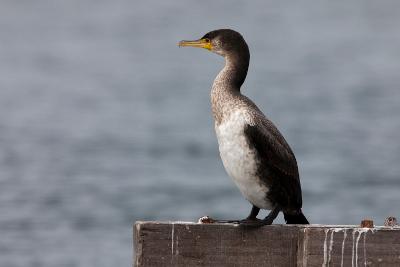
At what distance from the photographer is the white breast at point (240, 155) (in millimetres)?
7121

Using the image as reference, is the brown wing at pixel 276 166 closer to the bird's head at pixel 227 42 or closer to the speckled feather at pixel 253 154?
the speckled feather at pixel 253 154

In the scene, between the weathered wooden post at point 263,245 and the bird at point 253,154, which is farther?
the bird at point 253,154

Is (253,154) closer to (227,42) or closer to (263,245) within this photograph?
(227,42)

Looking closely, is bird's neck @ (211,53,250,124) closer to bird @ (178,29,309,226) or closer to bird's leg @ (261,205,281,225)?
bird @ (178,29,309,226)

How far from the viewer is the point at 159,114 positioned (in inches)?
1261

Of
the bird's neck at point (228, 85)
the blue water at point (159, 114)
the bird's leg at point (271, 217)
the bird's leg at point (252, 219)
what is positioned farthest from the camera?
the blue water at point (159, 114)

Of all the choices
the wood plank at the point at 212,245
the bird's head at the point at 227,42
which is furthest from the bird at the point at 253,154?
the wood plank at the point at 212,245

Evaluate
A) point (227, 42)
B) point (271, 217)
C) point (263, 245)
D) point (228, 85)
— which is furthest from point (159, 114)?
point (263, 245)

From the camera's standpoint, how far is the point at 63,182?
2245cm

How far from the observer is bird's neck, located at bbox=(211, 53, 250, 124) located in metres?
7.26

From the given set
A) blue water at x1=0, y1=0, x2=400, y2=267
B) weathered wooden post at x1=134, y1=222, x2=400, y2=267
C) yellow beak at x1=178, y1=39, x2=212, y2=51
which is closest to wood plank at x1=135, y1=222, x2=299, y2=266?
weathered wooden post at x1=134, y1=222, x2=400, y2=267

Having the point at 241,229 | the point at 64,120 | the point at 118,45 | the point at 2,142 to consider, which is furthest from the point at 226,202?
the point at 118,45

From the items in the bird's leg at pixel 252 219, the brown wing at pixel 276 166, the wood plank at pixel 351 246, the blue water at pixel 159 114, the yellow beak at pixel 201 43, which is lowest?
the wood plank at pixel 351 246

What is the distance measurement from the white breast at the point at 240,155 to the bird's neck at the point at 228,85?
3.1 inches
